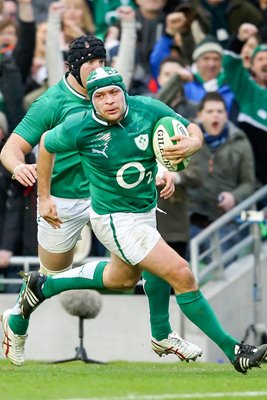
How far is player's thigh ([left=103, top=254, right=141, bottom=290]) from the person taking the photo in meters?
10.8

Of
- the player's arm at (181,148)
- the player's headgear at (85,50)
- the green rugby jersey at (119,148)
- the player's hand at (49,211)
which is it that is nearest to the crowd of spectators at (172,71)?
the player's headgear at (85,50)

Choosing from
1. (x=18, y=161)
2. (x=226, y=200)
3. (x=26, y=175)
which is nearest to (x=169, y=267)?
(x=26, y=175)

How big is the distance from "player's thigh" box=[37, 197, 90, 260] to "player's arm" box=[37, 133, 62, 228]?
3.39ft

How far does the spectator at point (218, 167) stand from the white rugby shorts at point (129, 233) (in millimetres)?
5513

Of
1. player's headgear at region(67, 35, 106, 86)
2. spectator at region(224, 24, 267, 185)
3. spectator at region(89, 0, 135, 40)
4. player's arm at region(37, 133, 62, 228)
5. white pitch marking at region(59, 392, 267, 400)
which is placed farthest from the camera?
spectator at region(89, 0, 135, 40)

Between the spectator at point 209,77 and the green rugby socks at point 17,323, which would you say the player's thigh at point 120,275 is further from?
the spectator at point 209,77

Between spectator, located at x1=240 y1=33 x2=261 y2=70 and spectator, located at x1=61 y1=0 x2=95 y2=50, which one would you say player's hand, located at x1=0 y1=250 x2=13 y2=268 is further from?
spectator, located at x1=240 y1=33 x2=261 y2=70

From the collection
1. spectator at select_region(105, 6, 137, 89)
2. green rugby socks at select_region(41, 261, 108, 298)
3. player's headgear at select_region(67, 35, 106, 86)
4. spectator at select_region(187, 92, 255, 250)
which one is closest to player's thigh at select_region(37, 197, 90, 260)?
green rugby socks at select_region(41, 261, 108, 298)

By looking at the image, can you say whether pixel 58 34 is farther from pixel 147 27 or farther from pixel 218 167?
pixel 147 27

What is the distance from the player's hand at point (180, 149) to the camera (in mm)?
10422

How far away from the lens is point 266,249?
16969 mm

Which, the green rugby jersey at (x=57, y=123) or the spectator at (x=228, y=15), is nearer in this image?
the green rugby jersey at (x=57, y=123)

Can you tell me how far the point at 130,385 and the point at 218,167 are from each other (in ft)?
23.1

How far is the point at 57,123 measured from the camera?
11.7 meters
